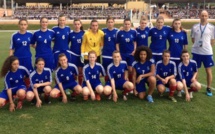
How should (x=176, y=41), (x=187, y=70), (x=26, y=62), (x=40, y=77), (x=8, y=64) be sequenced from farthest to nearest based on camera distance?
(x=176, y=41) → (x=26, y=62) → (x=187, y=70) → (x=40, y=77) → (x=8, y=64)

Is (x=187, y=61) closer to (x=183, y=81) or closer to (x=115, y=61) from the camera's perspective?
(x=183, y=81)

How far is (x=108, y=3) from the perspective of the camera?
51250 mm

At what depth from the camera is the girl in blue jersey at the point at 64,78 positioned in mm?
5148

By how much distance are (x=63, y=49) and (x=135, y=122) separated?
264cm

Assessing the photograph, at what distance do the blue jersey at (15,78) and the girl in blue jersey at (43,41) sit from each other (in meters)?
0.95

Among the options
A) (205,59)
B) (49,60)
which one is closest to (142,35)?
(205,59)

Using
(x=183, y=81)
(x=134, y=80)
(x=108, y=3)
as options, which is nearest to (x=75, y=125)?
(x=134, y=80)

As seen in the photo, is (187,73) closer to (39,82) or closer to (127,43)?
(127,43)

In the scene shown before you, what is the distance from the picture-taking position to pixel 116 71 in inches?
213

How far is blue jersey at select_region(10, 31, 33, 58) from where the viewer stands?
5520mm

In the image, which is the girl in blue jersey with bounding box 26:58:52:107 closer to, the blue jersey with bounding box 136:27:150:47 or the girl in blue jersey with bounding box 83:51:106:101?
the girl in blue jersey with bounding box 83:51:106:101

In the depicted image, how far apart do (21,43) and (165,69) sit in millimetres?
2886

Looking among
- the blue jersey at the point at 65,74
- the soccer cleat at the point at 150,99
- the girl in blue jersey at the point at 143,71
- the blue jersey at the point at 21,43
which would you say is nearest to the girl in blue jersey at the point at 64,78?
the blue jersey at the point at 65,74

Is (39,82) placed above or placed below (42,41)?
below
